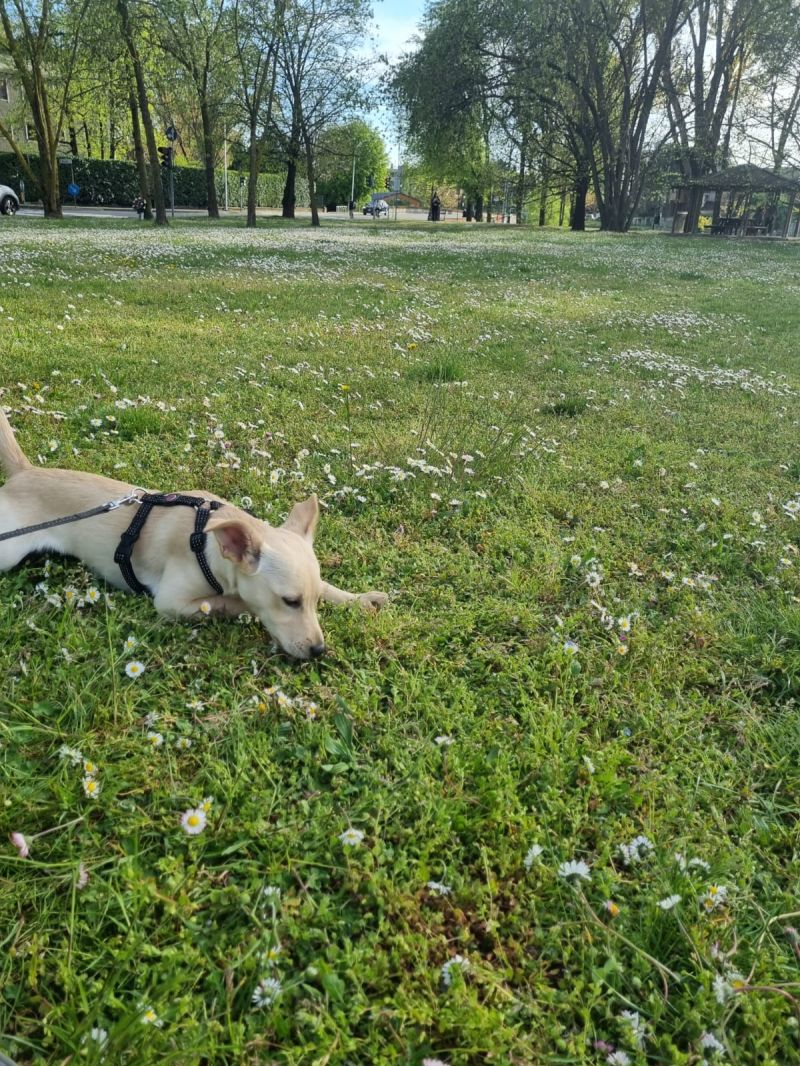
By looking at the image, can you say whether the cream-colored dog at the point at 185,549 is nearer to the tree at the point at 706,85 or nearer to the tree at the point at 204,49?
the tree at the point at 204,49

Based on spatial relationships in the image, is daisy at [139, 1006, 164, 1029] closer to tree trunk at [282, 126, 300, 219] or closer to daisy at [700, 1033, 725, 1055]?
daisy at [700, 1033, 725, 1055]

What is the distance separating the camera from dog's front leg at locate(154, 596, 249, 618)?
328cm

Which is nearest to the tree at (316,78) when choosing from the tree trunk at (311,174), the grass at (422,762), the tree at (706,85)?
the tree trunk at (311,174)

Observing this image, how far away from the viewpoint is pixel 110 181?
179ft

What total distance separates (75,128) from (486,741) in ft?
245

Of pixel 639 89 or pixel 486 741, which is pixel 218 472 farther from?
pixel 639 89

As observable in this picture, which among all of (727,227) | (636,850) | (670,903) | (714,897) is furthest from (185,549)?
(727,227)

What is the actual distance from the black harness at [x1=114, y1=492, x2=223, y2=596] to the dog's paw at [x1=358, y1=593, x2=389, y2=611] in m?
0.76

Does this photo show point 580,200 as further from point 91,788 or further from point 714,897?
point 91,788

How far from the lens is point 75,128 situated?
194 ft

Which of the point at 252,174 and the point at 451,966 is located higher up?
the point at 252,174

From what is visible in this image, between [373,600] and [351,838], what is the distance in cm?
152

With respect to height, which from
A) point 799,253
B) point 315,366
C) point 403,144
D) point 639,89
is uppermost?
point 639,89

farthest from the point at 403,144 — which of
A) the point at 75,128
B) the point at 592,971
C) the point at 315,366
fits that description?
the point at 592,971
